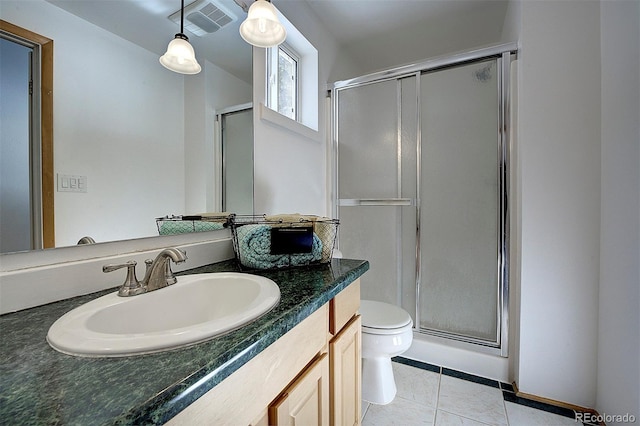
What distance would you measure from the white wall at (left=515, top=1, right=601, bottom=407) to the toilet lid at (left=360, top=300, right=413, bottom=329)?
65cm

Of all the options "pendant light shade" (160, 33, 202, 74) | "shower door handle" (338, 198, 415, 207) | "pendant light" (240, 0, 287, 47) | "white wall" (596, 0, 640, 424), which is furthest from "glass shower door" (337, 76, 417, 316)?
"pendant light shade" (160, 33, 202, 74)

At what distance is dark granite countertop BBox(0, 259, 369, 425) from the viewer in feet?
1.07

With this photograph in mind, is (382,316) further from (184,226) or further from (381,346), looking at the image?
(184,226)

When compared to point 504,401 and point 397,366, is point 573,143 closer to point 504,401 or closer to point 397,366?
point 504,401

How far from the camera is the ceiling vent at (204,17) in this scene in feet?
3.48

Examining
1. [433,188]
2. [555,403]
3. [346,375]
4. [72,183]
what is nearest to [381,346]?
[346,375]

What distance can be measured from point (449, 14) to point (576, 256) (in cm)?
180

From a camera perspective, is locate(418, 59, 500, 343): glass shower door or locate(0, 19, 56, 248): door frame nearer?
locate(0, 19, 56, 248): door frame

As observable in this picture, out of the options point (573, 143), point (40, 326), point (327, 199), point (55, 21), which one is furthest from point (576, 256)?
point (55, 21)

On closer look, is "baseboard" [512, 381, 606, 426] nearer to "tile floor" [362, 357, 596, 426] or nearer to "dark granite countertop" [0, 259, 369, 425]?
"tile floor" [362, 357, 596, 426]

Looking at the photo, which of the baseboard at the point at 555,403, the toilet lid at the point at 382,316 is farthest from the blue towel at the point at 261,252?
the baseboard at the point at 555,403

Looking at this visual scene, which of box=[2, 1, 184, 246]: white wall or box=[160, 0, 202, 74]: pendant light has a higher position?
box=[160, 0, 202, 74]: pendant light

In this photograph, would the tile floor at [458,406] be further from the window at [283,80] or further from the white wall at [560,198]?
the window at [283,80]

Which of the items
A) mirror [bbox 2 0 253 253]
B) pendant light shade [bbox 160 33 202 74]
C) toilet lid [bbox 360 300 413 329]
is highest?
pendant light shade [bbox 160 33 202 74]
